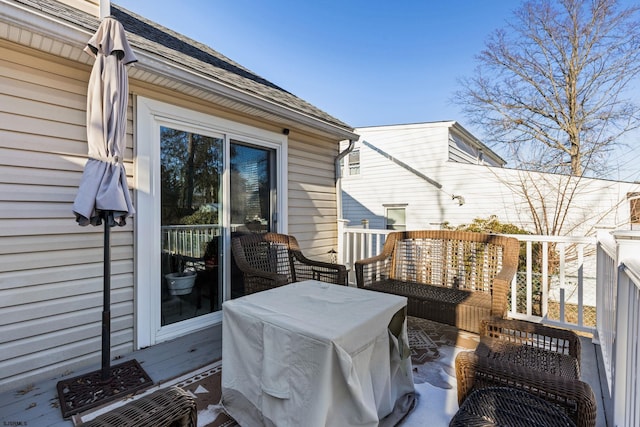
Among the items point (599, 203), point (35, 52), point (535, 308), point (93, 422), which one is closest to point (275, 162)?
point (35, 52)

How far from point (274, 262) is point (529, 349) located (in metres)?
2.48

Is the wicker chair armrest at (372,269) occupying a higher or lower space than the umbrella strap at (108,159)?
lower

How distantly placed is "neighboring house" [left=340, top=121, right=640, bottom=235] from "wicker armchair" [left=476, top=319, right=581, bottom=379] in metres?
5.67

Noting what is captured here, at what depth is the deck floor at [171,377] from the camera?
1.87 m

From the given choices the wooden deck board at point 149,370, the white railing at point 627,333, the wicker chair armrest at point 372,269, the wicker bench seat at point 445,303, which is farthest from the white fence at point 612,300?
the wooden deck board at point 149,370

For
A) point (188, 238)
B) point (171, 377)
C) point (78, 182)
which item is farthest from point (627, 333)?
point (78, 182)

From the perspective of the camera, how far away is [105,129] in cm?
209

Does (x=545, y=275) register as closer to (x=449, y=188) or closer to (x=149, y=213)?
(x=149, y=213)

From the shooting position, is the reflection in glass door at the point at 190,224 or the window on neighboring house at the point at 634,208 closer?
the reflection in glass door at the point at 190,224

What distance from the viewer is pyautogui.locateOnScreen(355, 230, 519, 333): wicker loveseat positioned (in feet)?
8.98

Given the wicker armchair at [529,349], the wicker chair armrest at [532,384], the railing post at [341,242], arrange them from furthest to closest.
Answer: the railing post at [341,242] < the wicker armchair at [529,349] < the wicker chair armrest at [532,384]

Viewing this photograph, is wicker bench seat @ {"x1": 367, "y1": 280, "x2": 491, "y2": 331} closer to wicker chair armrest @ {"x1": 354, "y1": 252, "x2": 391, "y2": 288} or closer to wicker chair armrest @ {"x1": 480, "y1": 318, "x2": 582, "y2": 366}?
wicker chair armrest @ {"x1": 354, "y1": 252, "x2": 391, "y2": 288}

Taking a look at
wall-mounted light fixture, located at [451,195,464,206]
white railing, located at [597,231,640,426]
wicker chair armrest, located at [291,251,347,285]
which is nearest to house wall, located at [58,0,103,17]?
wicker chair armrest, located at [291,251,347,285]

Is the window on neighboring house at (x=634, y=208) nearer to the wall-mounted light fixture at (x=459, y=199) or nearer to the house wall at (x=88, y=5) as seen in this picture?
the wall-mounted light fixture at (x=459, y=199)
